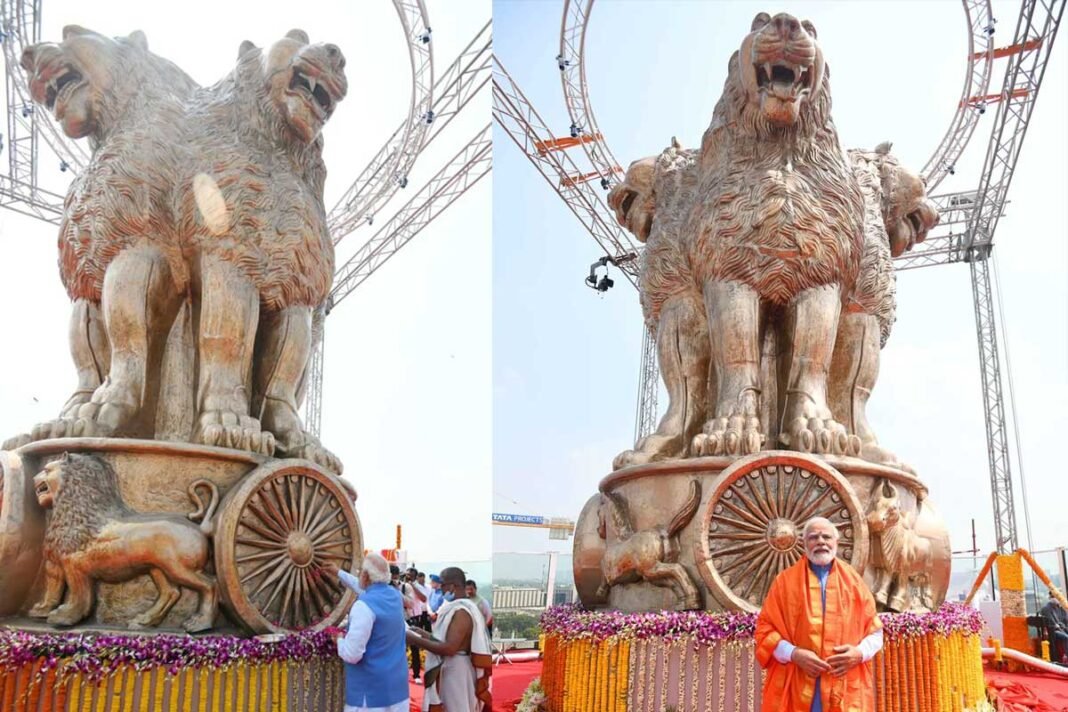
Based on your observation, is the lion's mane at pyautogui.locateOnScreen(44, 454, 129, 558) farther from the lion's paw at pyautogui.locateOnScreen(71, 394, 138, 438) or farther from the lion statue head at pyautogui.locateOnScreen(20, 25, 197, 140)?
the lion statue head at pyautogui.locateOnScreen(20, 25, 197, 140)

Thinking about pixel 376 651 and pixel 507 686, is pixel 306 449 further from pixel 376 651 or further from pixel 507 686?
pixel 507 686

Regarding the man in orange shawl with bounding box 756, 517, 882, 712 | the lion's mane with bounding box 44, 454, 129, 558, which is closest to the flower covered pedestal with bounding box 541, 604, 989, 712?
the man in orange shawl with bounding box 756, 517, 882, 712

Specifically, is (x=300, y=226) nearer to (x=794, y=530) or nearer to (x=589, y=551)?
(x=589, y=551)

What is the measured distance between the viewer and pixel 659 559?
5.29m

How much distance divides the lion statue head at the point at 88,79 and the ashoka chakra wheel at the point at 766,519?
434 cm

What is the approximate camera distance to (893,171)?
6.72 m

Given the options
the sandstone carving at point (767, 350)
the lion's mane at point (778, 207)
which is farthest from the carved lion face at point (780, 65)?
the sandstone carving at point (767, 350)

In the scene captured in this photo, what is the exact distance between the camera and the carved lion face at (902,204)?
6711 mm

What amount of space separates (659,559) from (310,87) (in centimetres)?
362

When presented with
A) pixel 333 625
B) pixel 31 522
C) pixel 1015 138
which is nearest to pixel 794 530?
pixel 333 625

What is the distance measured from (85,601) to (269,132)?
2979 mm

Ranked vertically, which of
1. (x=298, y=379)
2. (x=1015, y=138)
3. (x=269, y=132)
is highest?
(x=1015, y=138)

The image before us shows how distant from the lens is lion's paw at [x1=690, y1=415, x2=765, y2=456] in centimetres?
539

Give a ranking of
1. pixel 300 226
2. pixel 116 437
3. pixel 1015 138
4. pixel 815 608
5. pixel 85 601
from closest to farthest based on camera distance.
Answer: pixel 815 608, pixel 85 601, pixel 116 437, pixel 300 226, pixel 1015 138
